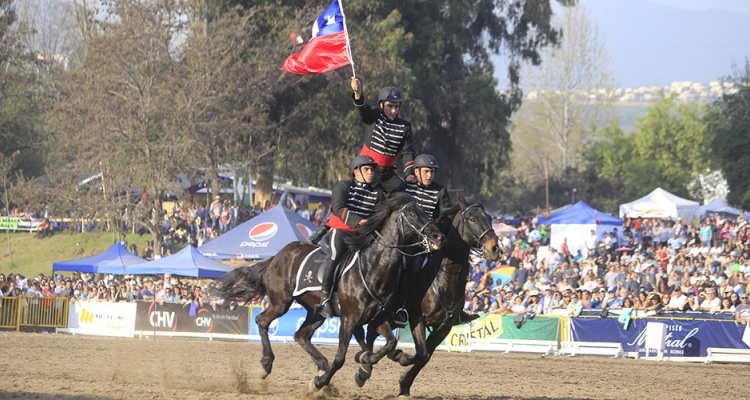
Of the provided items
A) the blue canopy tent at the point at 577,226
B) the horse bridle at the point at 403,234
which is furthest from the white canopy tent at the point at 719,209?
the horse bridle at the point at 403,234

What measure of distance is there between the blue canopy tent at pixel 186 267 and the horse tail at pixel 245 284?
450 inches

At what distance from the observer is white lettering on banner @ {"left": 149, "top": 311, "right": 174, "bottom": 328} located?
921 inches

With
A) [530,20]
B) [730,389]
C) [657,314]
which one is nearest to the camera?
[730,389]

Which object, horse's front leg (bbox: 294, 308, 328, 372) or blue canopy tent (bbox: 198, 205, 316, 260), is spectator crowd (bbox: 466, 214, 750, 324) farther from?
horse's front leg (bbox: 294, 308, 328, 372)

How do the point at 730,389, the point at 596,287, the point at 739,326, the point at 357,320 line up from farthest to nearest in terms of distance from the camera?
the point at 596,287 → the point at 739,326 → the point at 730,389 → the point at 357,320

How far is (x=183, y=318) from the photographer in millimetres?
23422

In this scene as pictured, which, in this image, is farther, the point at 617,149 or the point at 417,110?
the point at 617,149

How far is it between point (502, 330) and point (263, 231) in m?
8.11

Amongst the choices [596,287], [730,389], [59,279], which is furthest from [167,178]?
[730,389]

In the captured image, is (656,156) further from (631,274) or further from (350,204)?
(350,204)

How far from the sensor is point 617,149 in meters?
74.9

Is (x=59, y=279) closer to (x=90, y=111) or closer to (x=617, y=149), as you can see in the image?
(x=90, y=111)

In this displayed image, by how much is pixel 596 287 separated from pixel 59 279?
16903 mm

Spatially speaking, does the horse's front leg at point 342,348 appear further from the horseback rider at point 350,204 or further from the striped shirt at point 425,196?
the striped shirt at point 425,196
